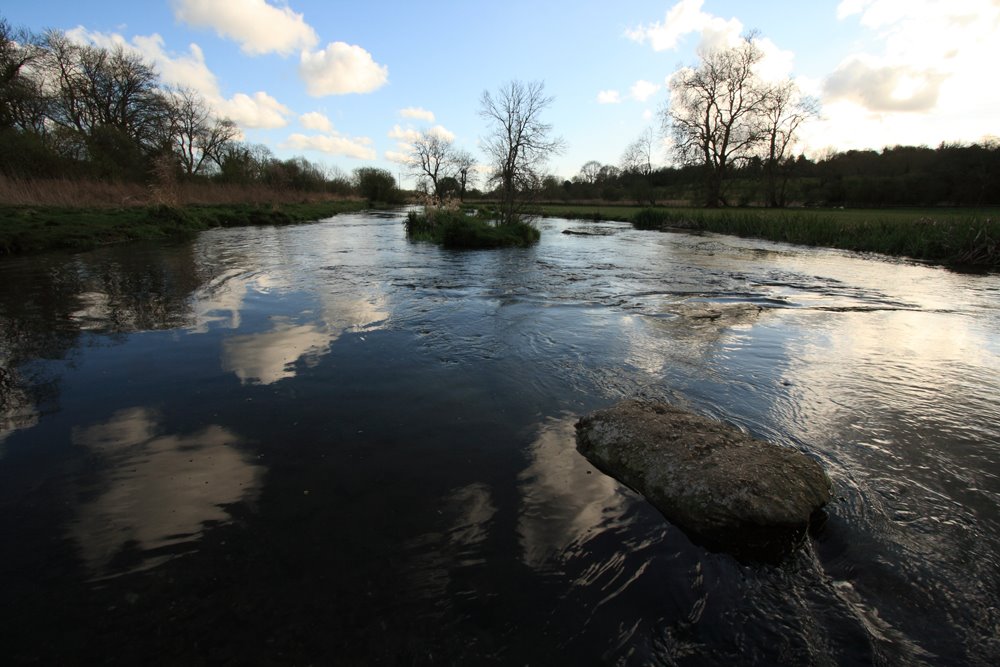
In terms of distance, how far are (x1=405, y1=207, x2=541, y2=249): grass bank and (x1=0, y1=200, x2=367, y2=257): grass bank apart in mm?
10922

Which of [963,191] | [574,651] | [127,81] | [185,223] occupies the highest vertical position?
[127,81]

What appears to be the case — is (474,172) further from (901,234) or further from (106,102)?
(901,234)

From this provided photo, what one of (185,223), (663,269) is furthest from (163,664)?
(185,223)

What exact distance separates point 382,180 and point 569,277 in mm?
70838

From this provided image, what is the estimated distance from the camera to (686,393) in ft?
17.2

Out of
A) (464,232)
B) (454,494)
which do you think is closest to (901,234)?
(464,232)

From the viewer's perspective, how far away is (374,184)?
76750 mm

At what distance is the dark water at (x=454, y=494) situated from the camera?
7.66 feet

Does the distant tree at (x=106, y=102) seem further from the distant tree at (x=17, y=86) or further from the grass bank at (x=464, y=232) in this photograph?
the grass bank at (x=464, y=232)

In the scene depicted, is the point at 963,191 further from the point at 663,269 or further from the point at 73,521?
the point at 73,521

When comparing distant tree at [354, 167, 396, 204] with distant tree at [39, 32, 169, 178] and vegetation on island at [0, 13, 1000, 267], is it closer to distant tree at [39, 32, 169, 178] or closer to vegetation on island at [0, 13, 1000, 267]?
vegetation on island at [0, 13, 1000, 267]

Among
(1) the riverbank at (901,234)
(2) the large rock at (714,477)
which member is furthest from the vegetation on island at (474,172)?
(2) the large rock at (714,477)

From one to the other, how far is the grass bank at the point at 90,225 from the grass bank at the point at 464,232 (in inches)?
430

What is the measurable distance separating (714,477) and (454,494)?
1764 millimetres
